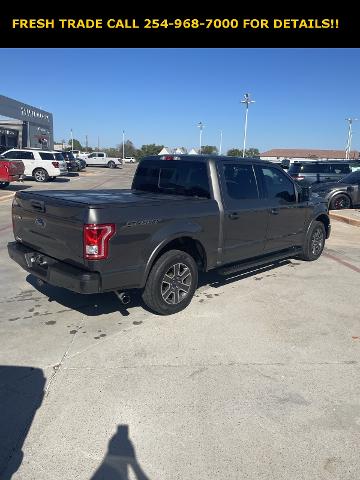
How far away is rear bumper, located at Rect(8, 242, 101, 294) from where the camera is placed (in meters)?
3.69

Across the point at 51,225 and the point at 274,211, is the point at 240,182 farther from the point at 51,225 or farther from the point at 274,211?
the point at 51,225

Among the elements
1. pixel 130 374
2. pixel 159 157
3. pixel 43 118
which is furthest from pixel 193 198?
pixel 43 118

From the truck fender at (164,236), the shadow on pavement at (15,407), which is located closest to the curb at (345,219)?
the truck fender at (164,236)

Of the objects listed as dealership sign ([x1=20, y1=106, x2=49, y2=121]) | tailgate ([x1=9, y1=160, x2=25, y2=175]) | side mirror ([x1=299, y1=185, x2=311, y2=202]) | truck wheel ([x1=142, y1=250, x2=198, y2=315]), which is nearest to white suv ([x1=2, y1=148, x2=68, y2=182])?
tailgate ([x1=9, y1=160, x2=25, y2=175])

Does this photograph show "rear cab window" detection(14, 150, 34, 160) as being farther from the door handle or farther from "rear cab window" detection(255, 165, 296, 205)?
the door handle

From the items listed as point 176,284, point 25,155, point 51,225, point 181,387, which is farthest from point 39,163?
point 181,387

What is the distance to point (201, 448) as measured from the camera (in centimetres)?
249

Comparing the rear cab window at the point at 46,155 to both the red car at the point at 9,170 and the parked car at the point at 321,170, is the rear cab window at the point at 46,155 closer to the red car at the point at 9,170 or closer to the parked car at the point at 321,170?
the red car at the point at 9,170

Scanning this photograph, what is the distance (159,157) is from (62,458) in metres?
4.13

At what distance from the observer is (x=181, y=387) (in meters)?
3.14

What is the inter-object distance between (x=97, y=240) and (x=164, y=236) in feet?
2.76

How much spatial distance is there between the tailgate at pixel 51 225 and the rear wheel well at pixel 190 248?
38.9 inches

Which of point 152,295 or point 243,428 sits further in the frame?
point 152,295

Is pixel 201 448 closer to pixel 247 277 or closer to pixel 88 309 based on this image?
pixel 88 309
